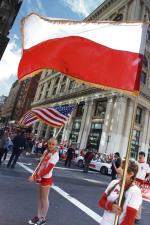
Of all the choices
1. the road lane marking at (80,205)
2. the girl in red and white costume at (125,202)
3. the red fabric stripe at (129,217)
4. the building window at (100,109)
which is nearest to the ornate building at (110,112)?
the building window at (100,109)

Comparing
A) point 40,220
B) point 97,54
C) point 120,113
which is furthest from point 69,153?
point 97,54

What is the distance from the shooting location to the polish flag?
4.64 meters

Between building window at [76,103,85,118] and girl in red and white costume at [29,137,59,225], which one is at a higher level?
building window at [76,103,85,118]

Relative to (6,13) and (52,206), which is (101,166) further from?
(6,13)

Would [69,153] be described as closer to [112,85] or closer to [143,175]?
[143,175]

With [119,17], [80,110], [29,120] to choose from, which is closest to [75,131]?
[80,110]

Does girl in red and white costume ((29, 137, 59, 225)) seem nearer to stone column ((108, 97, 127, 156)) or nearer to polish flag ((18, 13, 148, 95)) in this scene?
polish flag ((18, 13, 148, 95))

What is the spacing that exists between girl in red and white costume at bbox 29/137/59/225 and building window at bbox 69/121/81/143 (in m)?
36.0

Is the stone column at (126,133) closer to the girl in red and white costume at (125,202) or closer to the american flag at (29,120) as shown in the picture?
the american flag at (29,120)

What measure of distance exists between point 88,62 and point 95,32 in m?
0.61

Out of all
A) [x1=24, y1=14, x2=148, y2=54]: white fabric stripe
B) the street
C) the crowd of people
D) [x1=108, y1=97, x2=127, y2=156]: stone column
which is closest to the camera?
the crowd of people

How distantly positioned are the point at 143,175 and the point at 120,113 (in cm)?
2719

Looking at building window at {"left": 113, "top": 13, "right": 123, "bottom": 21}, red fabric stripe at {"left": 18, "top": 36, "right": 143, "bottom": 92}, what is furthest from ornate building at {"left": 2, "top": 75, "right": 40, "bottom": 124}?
red fabric stripe at {"left": 18, "top": 36, "right": 143, "bottom": 92}

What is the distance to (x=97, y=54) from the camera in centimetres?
502
